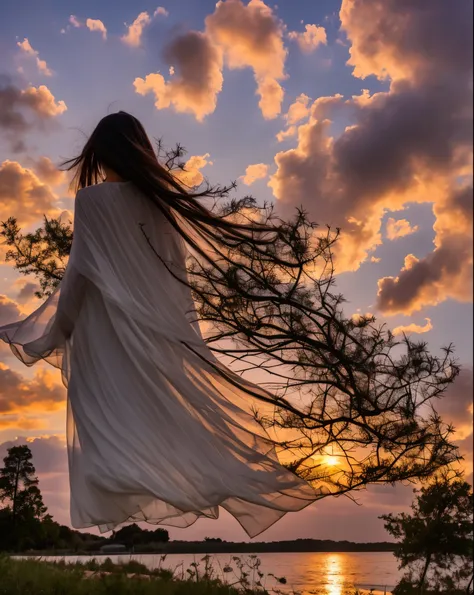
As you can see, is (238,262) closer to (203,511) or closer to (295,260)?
(295,260)

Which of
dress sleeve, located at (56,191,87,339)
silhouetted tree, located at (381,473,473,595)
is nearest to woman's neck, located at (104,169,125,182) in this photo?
dress sleeve, located at (56,191,87,339)

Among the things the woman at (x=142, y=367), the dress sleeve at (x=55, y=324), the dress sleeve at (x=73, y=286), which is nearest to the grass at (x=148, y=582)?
the woman at (x=142, y=367)

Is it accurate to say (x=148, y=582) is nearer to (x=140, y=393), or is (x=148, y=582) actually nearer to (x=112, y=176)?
(x=140, y=393)

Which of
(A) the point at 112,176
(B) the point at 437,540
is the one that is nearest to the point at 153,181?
(A) the point at 112,176

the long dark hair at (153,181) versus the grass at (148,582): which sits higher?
the long dark hair at (153,181)

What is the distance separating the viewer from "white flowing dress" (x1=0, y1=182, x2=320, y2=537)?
3699 millimetres

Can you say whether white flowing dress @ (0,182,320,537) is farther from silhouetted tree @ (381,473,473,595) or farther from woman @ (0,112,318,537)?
silhouetted tree @ (381,473,473,595)

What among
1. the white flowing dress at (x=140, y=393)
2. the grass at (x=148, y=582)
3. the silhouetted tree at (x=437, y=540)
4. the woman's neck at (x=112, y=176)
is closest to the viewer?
the white flowing dress at (x=140, y=393)

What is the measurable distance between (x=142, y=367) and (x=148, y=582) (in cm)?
135

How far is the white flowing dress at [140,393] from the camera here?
12.1ft

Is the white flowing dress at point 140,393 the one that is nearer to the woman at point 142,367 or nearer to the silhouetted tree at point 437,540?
the woman at point 142,367

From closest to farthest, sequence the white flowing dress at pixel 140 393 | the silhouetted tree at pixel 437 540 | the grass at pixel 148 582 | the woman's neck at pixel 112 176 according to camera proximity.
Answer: the white flowing dress at pixel 140 393, the grass at pixel 148 582, the woman's neck at pixel 112 176, the silhouetted tree at pixel 437 540

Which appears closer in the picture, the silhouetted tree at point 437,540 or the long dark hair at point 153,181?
the long dark hair at point 153,181

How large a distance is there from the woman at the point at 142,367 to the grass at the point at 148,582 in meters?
0.42
